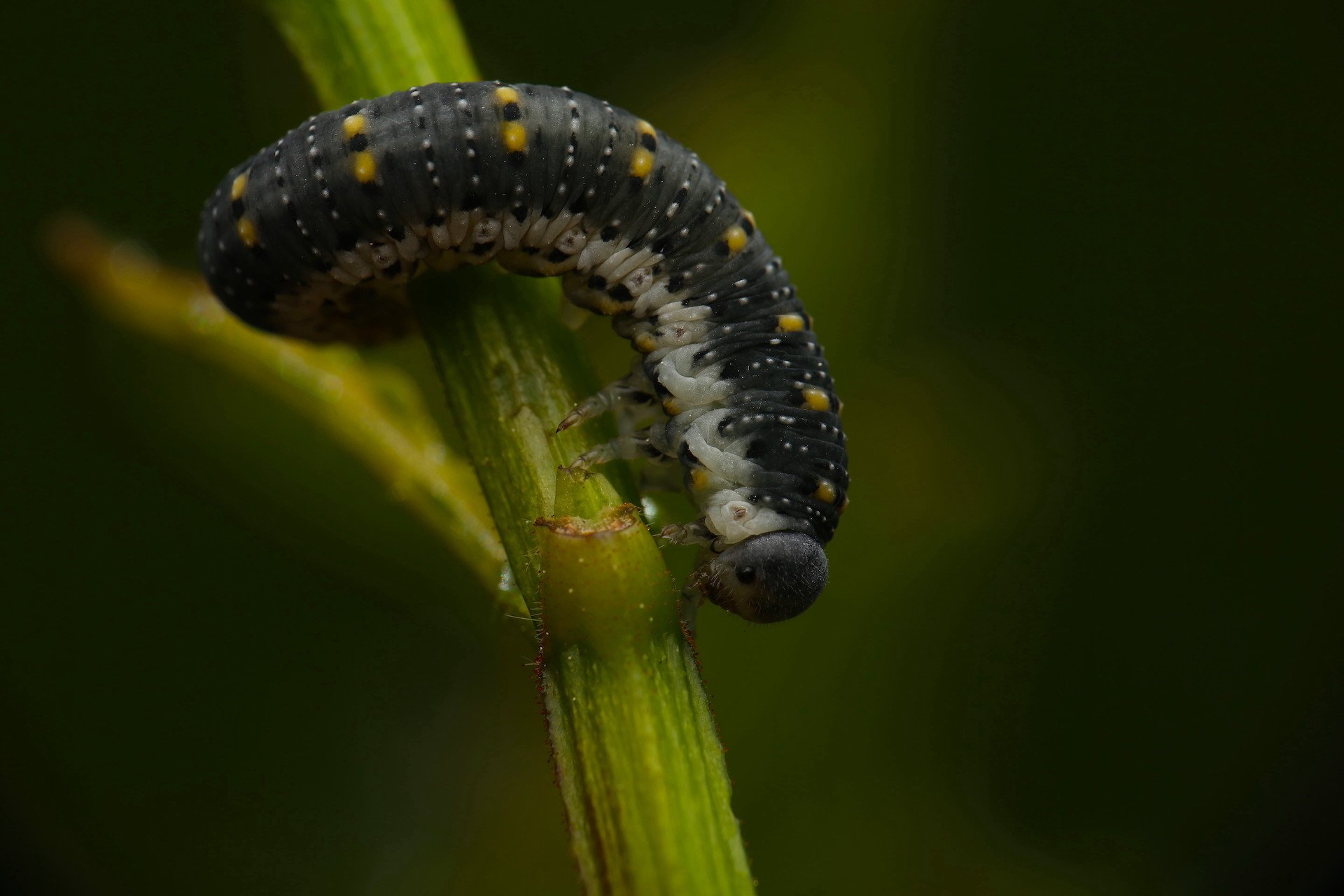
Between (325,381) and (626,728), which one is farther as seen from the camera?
(325,381)

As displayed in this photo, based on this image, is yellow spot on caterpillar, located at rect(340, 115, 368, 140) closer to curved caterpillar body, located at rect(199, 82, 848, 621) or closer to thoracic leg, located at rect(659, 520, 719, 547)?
curved caterpillar body, located at rect(199, 82, 848, 621)

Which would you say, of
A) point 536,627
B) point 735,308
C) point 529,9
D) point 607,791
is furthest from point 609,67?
point 607,791

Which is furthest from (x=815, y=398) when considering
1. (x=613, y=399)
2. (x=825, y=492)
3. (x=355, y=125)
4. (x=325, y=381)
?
(x=325, y=381)

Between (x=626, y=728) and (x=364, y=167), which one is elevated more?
(x=364, y=167)

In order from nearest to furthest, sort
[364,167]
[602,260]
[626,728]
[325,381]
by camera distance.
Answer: [626,728] → [364,167] → [602,260] → [325,381]

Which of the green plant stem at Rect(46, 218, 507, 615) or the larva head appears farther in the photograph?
the green plant stem at Rect(46, 218, 507, 615)

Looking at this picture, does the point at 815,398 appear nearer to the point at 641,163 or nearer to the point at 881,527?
the point at 641,163

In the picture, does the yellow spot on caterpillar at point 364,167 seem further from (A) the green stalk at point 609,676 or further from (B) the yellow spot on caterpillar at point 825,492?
(B) the yellow spot on caterpillar at point 825,492

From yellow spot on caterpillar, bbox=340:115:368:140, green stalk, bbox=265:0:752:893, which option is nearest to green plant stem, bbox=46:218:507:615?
green stalk, bbox=265:0:752:893
